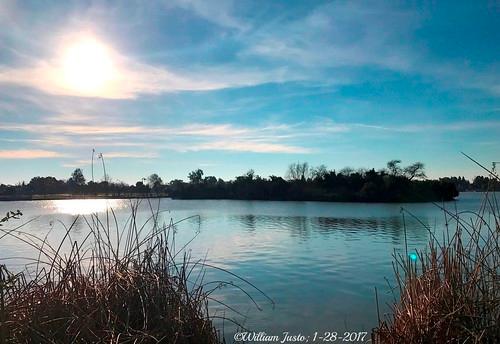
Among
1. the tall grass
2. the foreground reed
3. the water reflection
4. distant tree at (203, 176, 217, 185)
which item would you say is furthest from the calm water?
distant tree at (203, 176, 217, 185)

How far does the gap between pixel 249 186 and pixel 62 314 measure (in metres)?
112

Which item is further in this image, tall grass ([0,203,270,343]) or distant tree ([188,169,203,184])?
distant tree ([188,169,203,184])

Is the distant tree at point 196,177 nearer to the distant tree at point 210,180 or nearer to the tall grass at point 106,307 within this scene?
the distant tree at point 210,180

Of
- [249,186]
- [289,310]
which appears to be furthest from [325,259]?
[249,186]

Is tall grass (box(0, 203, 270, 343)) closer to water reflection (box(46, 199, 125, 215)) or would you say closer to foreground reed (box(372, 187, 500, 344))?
water reflection (box(46, 199, 125, 215))

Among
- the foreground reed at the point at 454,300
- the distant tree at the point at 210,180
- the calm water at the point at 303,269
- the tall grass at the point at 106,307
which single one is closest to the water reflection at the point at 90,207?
Answer: the calm water at the point at 303,269

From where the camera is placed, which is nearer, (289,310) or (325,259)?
(289,310)

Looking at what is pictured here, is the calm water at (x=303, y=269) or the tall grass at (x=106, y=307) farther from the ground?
the tall grass at (x=106, y=307)

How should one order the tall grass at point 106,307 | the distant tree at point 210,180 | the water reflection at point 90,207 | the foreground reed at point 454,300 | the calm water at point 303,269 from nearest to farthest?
the tall grass at point 106,307 → the foreground reed at point 454,300 → the water reflection at point 90,207 → the calm water at point 303,269 → the distant tree at point 210,180

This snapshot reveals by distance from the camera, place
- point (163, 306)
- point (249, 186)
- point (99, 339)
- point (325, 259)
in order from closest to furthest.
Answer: point (99, 339) < point (163, 306) < point (325, 259) < point (249, 186)

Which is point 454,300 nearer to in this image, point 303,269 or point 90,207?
point 303,269

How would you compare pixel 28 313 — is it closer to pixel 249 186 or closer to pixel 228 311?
pixel 228 311

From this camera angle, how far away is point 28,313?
Result: 504 cm

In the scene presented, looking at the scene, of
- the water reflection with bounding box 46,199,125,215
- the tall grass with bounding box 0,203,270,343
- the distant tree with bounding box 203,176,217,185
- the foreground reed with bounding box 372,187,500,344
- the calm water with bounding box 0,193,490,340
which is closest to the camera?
the tall grass with bounding box 0,203,270,343
